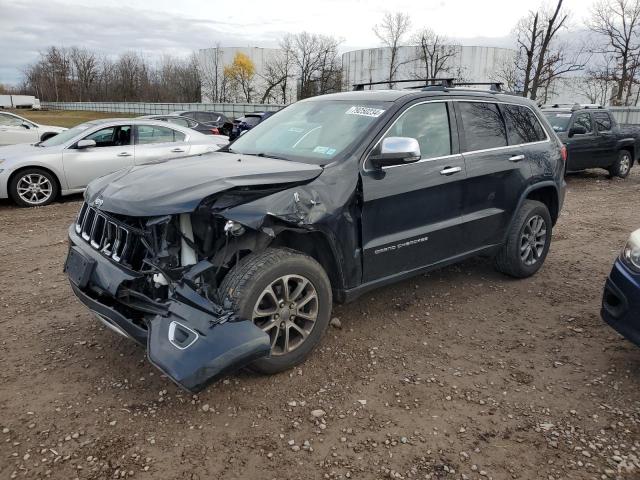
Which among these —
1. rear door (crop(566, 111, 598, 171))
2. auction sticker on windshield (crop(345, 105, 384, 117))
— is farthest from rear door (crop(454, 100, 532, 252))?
rear door (crop(566, 111, 598, 171))

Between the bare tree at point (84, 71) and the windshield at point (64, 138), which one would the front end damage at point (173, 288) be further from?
the bare tree at point (84, 71)

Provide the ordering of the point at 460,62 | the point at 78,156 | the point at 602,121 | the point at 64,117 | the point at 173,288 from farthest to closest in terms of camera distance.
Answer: the point at 460,62 < the point at 64,117 < the point at 602,121 < the point at 78,156 < the point at 173,288

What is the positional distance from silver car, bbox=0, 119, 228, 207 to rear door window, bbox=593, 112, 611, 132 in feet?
29.9

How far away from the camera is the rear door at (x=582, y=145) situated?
11.5 metres

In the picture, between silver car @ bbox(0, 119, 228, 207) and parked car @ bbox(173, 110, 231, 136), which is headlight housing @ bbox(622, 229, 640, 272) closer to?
silver car @ bbox(0, 119, 228, 207)

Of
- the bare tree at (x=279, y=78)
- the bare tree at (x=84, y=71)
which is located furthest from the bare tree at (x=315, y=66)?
the bare tree at (x=84, y=71)

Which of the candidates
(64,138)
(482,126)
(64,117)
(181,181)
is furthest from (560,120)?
(64,117)

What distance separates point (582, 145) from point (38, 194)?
11.3m

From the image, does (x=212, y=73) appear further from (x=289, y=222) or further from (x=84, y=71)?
(x=289, y=222)

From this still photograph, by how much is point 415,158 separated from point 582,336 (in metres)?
2.06

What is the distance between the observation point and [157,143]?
923 centimetres

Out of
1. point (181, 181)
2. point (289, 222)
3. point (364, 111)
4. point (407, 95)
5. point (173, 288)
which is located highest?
point (407, 95)

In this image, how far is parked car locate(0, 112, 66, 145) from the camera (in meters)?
13.6

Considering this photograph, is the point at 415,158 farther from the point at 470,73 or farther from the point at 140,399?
the point at 470,73
